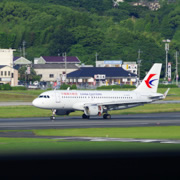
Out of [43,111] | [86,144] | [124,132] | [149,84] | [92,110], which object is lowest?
[43,111]

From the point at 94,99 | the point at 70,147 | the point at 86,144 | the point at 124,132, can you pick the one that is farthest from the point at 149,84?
the point at 70,147

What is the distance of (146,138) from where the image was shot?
165 ft

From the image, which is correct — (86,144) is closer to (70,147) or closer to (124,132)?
(70,147)

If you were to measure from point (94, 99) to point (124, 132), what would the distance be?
70.1 ft

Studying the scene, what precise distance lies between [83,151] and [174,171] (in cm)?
1030

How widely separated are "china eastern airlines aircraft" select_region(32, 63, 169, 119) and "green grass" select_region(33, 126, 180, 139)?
15.1 meters

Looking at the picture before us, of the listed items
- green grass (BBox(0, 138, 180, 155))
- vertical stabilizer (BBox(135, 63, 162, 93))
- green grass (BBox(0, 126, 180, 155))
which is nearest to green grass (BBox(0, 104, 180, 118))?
vertical stabilizer (BBox(135, 63, 162, 93))

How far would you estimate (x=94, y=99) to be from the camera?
7694cm

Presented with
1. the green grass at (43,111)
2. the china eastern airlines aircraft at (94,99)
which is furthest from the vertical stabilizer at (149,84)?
the green grass at (43,111)

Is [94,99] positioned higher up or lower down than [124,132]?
higher up

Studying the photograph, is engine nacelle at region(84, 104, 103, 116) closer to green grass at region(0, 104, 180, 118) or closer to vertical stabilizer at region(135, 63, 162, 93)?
vertical stabilizer at region(135, 63, 162, 93)

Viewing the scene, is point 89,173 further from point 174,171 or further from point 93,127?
point 93,127

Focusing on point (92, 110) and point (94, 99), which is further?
point (94, 99)

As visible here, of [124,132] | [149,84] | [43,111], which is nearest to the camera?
[124,132]
